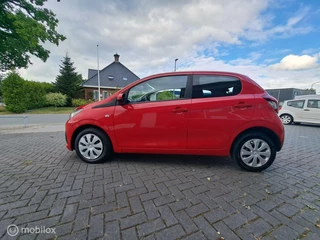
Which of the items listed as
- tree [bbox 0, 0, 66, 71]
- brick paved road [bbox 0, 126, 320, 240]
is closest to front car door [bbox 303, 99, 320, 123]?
brick paved road [bbox 0, 126, 320, 240]

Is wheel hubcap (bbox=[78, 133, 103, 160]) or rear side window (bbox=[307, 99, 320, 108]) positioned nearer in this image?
wheel hubcap (bbox=[78, 133, 103, 160])

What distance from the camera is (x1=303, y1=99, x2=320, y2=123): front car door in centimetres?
838

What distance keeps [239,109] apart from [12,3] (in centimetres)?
1193

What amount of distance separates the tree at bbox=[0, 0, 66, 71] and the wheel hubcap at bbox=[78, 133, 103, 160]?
23.2 ft

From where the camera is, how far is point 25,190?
2062 mm

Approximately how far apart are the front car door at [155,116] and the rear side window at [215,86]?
19 cm

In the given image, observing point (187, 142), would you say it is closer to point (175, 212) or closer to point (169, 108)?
point (169, 108)

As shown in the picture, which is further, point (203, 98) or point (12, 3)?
point (12, 3)

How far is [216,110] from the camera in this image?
8.55ft

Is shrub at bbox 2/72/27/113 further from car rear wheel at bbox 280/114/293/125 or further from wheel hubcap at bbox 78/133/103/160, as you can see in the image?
car rear wheel at bbox 280/114/293/125

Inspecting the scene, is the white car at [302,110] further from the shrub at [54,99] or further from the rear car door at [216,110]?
the shrub at [54,99]

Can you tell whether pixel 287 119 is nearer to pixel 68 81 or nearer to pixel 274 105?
pixel 274 105

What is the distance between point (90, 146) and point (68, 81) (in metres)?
24.9

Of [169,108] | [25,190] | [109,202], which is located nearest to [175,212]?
[109,202]
